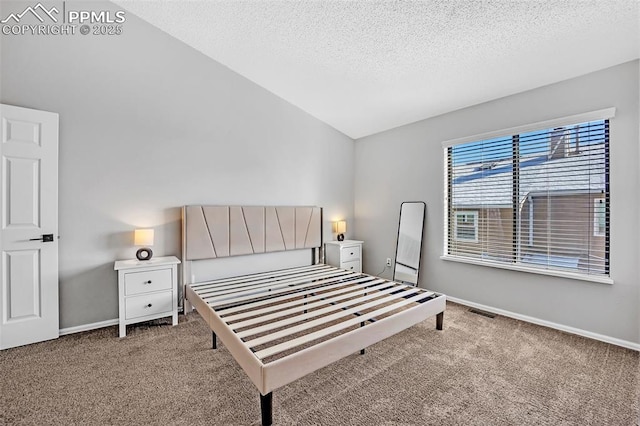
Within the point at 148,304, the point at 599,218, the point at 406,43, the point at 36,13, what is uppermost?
the point at 36,13

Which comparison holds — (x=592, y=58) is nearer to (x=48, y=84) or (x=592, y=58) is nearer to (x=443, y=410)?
(x=443, y=410)

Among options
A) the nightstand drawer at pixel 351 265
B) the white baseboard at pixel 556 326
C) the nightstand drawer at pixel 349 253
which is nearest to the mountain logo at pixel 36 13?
the nightstand drawer at pixel 349 253

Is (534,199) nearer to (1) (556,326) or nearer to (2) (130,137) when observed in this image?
(1) (556,326)

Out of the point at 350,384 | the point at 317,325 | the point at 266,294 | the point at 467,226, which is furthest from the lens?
the point at 467,226

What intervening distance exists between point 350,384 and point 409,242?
2555 mm

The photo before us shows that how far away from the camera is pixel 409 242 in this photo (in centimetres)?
411

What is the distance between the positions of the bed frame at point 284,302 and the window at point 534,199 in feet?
3.93

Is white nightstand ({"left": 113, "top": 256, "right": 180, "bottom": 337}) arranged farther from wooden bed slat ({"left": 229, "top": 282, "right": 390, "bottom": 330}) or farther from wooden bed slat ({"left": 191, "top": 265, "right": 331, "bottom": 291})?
wooden bed slat ({"left": 229, "top": 282, "right": 390, "bottom": 330})

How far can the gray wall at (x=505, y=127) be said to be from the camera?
2.43 m

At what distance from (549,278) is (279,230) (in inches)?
125

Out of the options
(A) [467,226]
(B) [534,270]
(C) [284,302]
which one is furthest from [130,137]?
(B) [534,270]

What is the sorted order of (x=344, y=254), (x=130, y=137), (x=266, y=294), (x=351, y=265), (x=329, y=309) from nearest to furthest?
(x=329, y=309) < (x=266, y=294) < (x=130, y=137) < (x=344, y=254) < (x=351, y=265)

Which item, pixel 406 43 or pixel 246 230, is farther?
pixel 246 230

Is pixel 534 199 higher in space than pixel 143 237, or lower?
higher
